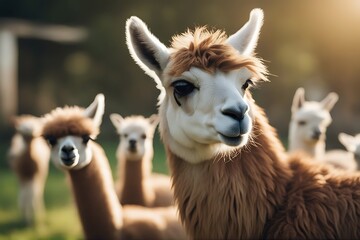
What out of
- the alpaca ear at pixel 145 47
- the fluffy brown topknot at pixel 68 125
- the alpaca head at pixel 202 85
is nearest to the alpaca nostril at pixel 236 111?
the alpaca head at pixel 202 85

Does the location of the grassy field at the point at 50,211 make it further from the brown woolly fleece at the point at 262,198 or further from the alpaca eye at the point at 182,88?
the alpaca eye at the point at 182,88

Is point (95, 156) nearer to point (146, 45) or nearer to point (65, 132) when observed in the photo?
point (65, 132)

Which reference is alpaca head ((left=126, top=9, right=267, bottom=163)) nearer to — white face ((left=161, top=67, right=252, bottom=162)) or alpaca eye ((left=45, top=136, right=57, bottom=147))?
white face ((left=161, top=67, right=252, bottom=162))

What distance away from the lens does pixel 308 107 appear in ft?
26.0

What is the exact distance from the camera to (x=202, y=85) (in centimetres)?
411

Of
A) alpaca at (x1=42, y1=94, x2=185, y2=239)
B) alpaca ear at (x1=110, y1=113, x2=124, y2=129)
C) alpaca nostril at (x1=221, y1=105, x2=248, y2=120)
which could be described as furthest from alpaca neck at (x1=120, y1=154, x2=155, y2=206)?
alpaca nostril at (x1=221, y1=105, x2=248, y2=120)

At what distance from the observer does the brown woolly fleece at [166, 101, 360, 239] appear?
4078mm

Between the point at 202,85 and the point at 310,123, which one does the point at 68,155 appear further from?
the point at 310,123

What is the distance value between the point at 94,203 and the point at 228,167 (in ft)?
5.72

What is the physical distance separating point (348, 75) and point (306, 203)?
638 inches

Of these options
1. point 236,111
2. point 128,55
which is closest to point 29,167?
point 236,111

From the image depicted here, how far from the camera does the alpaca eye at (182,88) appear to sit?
418 cm

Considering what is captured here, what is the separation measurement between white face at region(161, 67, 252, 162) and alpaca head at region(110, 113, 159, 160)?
103 inches

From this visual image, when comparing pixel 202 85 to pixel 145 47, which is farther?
pixel 145 47
